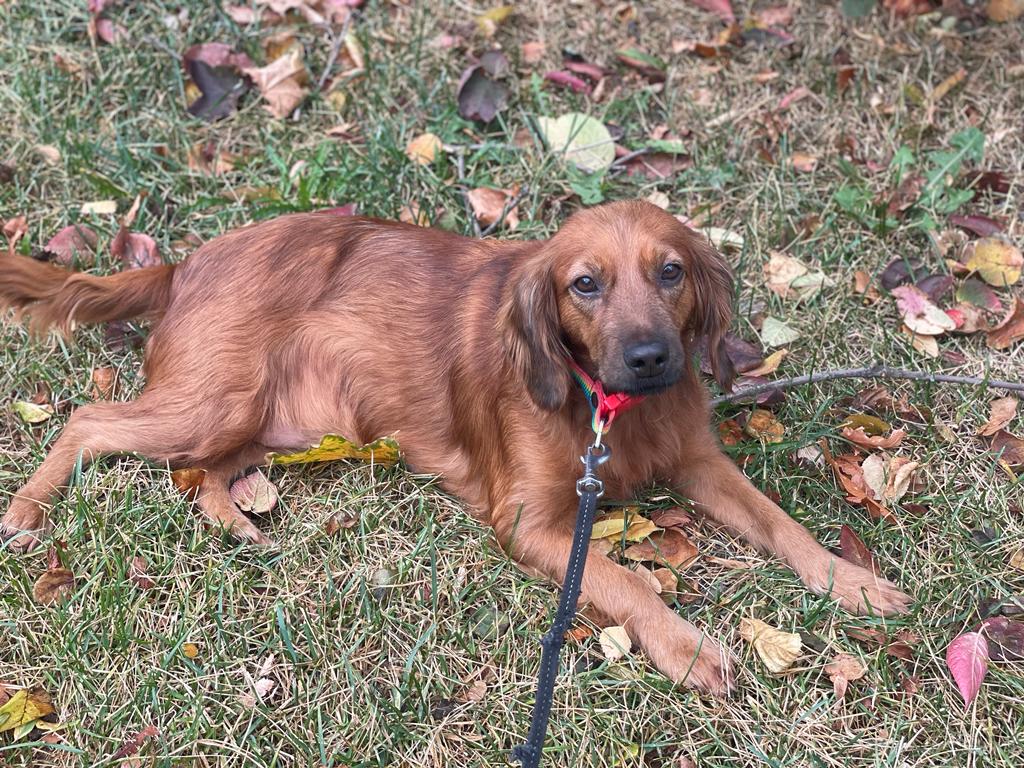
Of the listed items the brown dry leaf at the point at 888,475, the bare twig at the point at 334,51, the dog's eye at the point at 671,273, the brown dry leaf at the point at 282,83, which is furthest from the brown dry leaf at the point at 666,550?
the bare twig at the point at 334,51

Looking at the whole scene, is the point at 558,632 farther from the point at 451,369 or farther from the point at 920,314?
the point at 920,314

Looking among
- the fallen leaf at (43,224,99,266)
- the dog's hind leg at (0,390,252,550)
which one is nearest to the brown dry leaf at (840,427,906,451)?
the dog's hind leg at (0,390,252,550)

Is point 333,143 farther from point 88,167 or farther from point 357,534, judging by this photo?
point 357,534

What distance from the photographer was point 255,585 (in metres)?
3.86

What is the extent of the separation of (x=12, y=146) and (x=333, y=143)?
173 centimetres

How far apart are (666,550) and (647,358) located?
99 centimetres

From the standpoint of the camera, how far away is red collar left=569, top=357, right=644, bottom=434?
3.63 metres

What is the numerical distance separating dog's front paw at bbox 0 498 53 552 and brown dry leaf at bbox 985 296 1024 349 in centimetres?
421

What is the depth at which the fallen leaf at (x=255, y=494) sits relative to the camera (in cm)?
421

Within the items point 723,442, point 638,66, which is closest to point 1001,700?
point 723,442

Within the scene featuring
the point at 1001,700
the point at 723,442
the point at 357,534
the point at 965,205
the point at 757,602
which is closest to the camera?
the point at 1001,700

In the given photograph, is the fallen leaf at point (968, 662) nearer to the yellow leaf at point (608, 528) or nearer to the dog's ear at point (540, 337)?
the yellow leaf at point (608, 528)

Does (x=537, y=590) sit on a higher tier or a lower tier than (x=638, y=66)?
lower

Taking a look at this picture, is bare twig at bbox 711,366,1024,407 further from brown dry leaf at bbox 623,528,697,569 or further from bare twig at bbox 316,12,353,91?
bare twig at bbox 316,12,353,91
